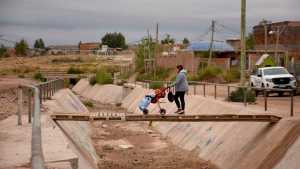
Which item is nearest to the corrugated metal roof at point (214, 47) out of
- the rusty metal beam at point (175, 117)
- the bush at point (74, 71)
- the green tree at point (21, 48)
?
the bush at point (74, 71)

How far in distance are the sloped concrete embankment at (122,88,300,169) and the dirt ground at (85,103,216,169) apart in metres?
0.51

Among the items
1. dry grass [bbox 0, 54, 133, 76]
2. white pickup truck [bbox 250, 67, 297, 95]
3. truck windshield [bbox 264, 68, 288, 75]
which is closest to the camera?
white pickup truck [bbox 250, 67, 297, 95]

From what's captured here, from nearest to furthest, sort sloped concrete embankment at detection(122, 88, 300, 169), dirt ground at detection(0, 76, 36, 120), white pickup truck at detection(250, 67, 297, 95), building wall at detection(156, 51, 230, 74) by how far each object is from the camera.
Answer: sloped concrete embankment at detection(122, 88, 300, 169) → dirt ground at detection(0, 76, 36, 120) → white pickup truck at detection(250, 67, 297, 95) → building wall at detection(156, 51, 230, 74)

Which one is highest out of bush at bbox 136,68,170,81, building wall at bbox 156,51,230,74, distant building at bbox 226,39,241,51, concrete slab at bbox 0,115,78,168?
distant building at bbox 226,39,241,51

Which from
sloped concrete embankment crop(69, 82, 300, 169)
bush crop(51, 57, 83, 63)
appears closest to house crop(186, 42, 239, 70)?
bush crop(51, 57, 83, 63)

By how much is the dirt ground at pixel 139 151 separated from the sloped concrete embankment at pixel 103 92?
22726 millimetres

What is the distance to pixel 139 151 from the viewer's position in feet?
81.3

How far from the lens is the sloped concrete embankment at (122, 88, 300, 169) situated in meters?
15.0

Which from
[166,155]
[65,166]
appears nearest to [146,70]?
[166,155]

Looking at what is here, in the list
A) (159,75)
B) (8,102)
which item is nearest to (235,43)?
(159,75)

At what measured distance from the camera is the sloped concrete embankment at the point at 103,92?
5809 cm

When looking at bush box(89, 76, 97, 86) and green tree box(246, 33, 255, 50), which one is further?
green tree box(246, 33, 255, 50)

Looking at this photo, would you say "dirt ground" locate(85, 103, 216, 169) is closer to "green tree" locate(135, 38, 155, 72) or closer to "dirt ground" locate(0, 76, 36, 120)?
"dirt ground" locate(0, 76, 36, 120)

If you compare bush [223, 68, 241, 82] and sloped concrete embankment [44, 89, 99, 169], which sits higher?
bush [223, 68, 241, 82]
